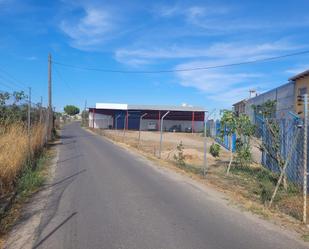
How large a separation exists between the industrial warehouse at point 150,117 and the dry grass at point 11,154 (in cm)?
5139

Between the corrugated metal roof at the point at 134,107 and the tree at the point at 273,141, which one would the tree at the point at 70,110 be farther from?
the tree at the point at 273,141

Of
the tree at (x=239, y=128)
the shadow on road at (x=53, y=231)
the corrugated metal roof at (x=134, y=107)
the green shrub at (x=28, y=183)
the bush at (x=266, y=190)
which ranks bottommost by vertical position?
the bush at (x=266, y=190)

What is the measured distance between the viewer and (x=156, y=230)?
6043mm

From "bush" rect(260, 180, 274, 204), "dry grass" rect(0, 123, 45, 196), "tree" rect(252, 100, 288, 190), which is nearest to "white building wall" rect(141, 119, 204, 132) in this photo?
"tree" rect(252, 100, 288, 190)

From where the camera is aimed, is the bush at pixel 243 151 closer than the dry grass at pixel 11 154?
No

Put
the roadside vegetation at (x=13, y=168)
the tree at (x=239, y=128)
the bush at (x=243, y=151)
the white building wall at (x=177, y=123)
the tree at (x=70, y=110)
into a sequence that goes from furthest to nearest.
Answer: the tree at (x=70, y=110), the white building wall at (x=177, y=123), the bush at (x=243, y=151), the tree at (x=239, y=128), the roadside vegetation at (x=13, y=168)

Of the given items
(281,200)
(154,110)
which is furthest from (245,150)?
(154,110)

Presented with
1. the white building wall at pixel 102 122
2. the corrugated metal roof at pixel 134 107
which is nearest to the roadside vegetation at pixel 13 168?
the corrugated metal roof at pixel 134 107

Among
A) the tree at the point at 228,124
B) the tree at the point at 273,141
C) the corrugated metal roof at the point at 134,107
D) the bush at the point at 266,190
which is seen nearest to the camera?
the bush at the point at 266,190

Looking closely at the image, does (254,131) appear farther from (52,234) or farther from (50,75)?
(50,75)

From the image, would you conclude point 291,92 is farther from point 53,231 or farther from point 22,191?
point 53,231

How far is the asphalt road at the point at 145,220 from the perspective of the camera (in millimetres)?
5480

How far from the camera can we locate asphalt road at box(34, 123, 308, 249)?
18.0ft

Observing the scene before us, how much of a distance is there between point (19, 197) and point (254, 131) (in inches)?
330
